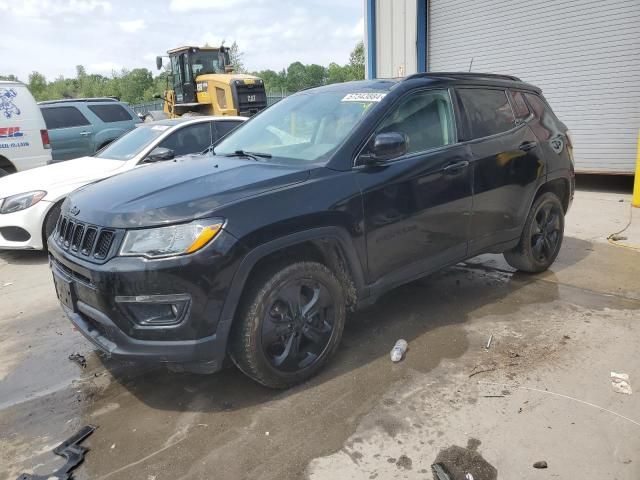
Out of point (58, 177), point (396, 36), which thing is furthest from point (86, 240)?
point (396, 36)

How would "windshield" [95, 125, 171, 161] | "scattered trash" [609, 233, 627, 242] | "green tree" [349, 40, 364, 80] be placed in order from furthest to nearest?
"green tree" [349, 40, 364, 80] < "windshield" [95, 125, 171, 161] < "scattered trash" [609, 233, 627, 242]

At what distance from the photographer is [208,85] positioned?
14602mm

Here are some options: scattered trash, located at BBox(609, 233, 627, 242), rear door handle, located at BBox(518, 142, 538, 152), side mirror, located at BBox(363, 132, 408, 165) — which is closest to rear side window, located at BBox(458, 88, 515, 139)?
rear door handle, located at BBox(518, 142, 538, 152)

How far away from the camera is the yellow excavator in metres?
14.2

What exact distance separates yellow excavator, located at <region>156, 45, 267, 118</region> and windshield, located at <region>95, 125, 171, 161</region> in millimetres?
7222

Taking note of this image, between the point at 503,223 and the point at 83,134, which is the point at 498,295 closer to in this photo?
the point at 503,223

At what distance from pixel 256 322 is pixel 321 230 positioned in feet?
2.15

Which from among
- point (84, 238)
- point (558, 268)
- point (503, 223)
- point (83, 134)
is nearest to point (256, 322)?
point (84, 238)

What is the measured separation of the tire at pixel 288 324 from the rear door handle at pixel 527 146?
2301 mm

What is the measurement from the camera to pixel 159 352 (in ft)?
8.86

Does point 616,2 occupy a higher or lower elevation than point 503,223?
higher

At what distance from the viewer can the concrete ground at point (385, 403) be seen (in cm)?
253

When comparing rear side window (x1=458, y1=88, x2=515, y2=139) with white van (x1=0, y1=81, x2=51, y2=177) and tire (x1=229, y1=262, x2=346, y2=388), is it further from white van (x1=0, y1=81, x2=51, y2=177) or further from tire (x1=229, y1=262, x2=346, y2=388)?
white van (x1=0, y1=81, x2=51, y2=177)

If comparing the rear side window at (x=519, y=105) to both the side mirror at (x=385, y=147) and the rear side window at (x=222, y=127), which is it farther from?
the rear side window at (x=222, y=127)
